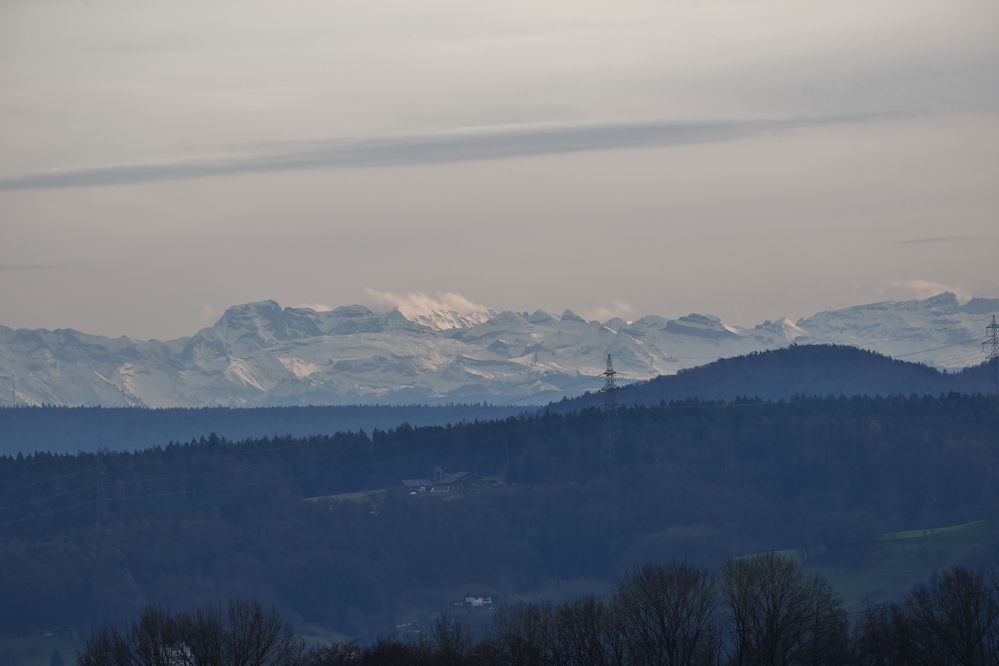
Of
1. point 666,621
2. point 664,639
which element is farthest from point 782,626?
point 666,621

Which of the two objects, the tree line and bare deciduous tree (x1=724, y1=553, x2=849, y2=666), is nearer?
the tree line

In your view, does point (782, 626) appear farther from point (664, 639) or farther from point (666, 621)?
point (666, 621)

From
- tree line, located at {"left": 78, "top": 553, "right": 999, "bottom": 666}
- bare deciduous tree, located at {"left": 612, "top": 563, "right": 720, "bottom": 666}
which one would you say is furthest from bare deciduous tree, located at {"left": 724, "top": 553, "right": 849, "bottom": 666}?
bare deciduous tree, located at {"left": 612, "top": 563, "right": 720, "bottom": 666}

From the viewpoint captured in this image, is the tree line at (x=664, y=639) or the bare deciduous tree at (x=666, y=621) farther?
the bare deciduous tree at (x=666, y=621)

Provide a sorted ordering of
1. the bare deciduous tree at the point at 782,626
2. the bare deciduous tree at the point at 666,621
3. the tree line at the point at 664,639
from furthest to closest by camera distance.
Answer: the bare deciduous tree at the point at 666,621 → the bare deciduous tree at the point at 782,626 → the tree line at the point at 664,639

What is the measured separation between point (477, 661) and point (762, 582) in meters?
21.7

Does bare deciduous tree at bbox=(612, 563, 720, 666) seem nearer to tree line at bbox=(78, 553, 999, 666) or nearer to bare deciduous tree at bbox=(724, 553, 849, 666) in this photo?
tree line at bbox=(78, 553, 999, 666)

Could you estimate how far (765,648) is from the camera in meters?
112

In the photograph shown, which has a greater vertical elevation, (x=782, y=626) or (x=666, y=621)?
(x=666, y=621)

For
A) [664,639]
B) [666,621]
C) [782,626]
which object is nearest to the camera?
[782,626]

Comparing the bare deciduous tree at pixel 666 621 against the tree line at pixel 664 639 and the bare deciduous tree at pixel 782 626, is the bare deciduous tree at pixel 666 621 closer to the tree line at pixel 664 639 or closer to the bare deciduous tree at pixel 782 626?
the tree line at pixel 664 639

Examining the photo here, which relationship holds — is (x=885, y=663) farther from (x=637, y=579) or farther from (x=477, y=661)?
(x=637, y=579)

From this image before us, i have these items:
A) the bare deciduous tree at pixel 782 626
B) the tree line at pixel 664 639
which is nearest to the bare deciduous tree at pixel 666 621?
the tree line at pixel 664 639

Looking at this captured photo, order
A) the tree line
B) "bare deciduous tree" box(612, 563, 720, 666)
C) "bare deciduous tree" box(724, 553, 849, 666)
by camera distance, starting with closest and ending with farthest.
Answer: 1. the tree line
2. "bare deciduous tree" box(724, 553, 849, 666)
3. "bare deciduous tree" box(612, 563, 720, 666)
